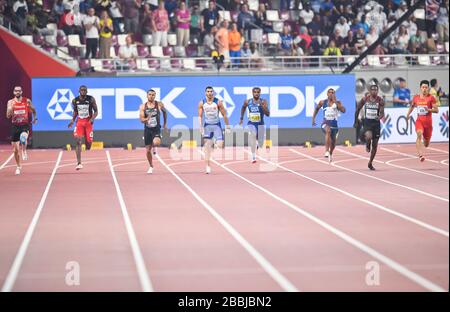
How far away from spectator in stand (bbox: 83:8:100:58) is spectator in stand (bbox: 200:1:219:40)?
393 centimetres

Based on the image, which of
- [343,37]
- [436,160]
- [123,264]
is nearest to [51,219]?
[123,264]

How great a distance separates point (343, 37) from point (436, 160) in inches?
440

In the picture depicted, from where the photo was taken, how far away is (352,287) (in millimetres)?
10406

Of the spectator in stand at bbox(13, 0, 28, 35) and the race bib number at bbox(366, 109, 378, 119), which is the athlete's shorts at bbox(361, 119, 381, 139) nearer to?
the race bib number at bbox(366, 109, 378, 119)

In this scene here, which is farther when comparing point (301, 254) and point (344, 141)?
point (344, 141)

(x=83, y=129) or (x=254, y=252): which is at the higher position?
(x=83, y=129)

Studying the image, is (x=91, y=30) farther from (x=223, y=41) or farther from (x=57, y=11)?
(x=223, y=41)

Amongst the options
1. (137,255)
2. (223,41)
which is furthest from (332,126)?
(137,255)

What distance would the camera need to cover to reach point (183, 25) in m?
37.3

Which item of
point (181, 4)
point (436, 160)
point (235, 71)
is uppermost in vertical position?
point (181, 4)

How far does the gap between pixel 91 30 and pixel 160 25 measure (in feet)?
8.35

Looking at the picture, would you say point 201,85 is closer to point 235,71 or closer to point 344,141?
point 235,71

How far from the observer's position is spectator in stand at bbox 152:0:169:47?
37031 millimetres

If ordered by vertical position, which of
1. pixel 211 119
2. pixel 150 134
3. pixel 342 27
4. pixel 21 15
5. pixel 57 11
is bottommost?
pixel 150 134
